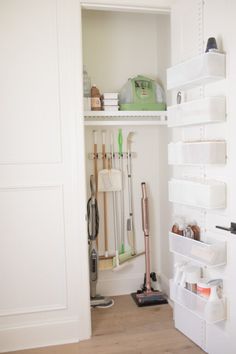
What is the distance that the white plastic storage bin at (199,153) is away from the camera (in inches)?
79.4

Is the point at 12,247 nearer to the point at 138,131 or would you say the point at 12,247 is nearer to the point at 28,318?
the point at 28,318

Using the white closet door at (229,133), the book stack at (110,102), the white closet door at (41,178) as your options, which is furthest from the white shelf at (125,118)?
the white closet door at (229,133)

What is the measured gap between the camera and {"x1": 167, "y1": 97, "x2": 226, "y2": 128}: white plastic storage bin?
6.54 ft

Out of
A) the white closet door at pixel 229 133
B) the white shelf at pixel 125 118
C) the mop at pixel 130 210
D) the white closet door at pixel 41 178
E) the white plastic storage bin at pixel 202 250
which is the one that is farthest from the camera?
the mop at pixel 130 210

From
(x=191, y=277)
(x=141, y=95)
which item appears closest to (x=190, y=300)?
(x=191, y=277)

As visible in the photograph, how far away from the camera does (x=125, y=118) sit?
313 cm

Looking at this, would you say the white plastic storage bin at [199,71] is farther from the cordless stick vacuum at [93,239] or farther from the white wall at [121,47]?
the cordless stick vacuum at [93,239]

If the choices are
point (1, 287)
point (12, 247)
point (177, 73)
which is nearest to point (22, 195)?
point (12, 247)

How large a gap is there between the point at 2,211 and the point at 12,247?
0.27 metres

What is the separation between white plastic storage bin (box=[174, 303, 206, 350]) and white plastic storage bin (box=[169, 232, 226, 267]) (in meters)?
0.47

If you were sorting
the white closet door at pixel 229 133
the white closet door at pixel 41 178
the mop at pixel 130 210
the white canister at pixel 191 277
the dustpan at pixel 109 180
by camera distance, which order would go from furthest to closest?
the mop at pixel 130 210 < the dustpan at pixel 109 180 < the white closet door at pixel 41 178 < the white canister at pixel 191 277 < the white closet door at pixel 229 133

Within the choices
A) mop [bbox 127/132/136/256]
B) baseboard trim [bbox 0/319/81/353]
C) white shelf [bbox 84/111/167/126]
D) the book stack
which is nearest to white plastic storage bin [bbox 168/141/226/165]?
white shelf [bbox 84/111/167/126]

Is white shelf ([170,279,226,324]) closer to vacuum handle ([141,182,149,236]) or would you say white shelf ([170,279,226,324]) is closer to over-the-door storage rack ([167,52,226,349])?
over-the-door storage rack ([167,52,226,349])

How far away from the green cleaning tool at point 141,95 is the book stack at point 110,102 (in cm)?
8
